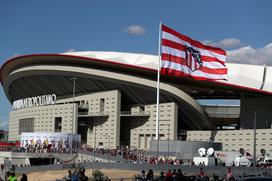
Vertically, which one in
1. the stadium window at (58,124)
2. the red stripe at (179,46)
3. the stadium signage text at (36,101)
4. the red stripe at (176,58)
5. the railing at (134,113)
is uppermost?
the red stripe at (179,46)

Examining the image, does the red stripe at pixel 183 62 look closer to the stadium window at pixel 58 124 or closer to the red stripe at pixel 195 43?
the red stripe at pixel 195 43

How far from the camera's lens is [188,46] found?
54406mm

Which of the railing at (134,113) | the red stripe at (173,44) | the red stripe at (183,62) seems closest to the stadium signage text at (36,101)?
the railing at (134,113)

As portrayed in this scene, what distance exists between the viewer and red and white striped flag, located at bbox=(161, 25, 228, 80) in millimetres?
52594

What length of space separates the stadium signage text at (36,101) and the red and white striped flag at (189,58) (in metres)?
47.9

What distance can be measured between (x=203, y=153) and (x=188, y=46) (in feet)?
35.8

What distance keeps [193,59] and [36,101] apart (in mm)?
54805

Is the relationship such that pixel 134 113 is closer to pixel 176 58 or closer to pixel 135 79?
pixel 135 79

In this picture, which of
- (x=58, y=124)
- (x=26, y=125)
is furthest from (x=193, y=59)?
(x=26, y=125)

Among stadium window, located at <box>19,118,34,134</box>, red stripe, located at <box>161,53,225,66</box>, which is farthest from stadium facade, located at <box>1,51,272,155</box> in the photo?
red stripe, located at <box>161,53,225,66</box>

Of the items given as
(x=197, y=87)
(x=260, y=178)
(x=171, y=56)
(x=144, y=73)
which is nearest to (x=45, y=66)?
(x=144, y=73)

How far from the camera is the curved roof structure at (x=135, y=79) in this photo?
76.2m

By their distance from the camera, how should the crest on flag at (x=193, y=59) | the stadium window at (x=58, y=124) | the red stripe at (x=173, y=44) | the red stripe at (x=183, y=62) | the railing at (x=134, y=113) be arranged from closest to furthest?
1. the red stripe at (x=173, y=44)
2. the red stripe at (x=183, y=62)
3. the crest on flag at (x=193, y=59)
4. the railing at (x=134, y=113)
5. the stadium window at (x=58, y=124)

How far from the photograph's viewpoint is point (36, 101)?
103062 millimetres
